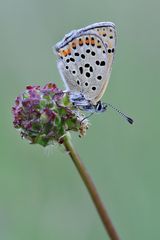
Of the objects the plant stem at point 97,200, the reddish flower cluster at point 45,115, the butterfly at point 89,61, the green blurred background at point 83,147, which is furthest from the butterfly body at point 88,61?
the green blurred background at point 83,147

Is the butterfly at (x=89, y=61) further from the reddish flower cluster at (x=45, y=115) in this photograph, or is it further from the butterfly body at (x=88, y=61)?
the reddish flower cluster at (x=45, y=115)

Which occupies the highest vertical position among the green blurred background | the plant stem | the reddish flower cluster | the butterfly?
the green blurred background

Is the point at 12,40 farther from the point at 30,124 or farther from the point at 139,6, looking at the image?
the point at 30,124

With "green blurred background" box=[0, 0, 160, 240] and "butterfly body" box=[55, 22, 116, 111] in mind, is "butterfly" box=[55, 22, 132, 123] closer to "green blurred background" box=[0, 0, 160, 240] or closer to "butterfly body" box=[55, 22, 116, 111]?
"butterfly body" box=[55, 22, 116, 111]

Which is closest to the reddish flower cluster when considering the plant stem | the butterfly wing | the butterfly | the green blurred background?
the plant stem

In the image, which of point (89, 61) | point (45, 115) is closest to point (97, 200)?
point (45, 115)

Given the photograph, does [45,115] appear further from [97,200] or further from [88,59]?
[88,59]
